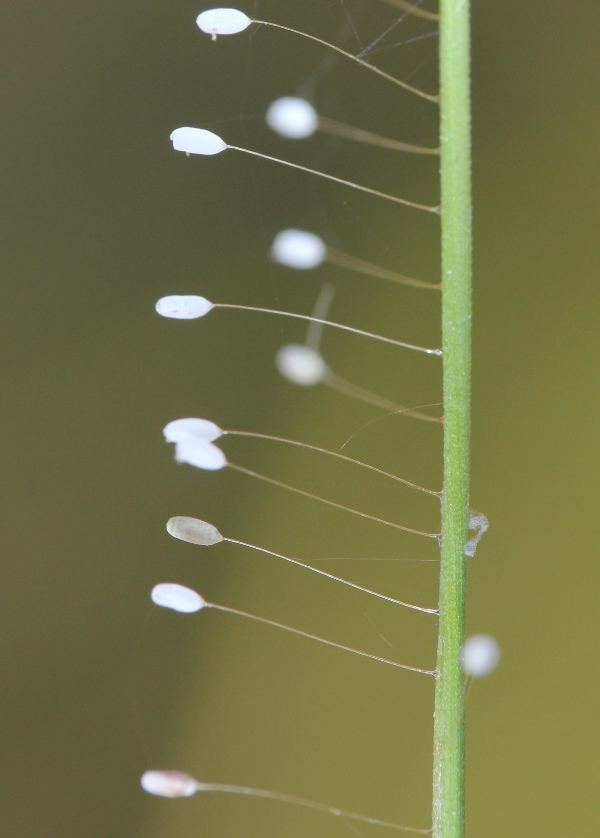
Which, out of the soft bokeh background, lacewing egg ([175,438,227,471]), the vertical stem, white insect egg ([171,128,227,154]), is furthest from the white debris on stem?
the soft bokeh background

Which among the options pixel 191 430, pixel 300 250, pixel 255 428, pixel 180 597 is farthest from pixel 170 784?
pixel 255 428

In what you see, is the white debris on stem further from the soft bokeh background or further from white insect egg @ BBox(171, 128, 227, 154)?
the soft bokeh background

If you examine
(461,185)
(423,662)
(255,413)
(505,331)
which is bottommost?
(423,662)

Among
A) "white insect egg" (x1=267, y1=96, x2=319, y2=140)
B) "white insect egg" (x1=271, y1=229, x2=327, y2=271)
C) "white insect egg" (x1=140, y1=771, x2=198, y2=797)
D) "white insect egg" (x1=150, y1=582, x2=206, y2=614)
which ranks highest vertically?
"white insect egg" (x1=267, y1=96, x2=319, y2=140)

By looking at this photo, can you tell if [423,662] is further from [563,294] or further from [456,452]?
[456,452]

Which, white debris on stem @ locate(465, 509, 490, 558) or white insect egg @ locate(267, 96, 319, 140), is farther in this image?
white insect egg @ locate(267, 96, 319, 140)

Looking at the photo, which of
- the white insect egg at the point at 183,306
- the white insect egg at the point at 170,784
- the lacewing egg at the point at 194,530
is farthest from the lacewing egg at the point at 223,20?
the white insect egg at the point at 170,784

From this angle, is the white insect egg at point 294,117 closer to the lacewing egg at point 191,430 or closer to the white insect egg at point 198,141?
the white insect egg at point 198,141

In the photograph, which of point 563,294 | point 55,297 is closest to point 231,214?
point 55,297
